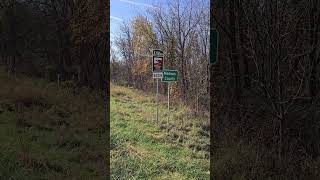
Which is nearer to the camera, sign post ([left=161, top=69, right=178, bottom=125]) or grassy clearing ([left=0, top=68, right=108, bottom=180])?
grassy clearing ([left=0, top=68, right=108, bottom=180])

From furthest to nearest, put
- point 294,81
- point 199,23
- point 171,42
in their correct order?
point 171,42 → point 199,23 → point 294,81

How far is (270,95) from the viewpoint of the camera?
8.01 m

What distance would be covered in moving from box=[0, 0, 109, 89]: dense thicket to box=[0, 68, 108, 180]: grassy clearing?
3439 millimetres

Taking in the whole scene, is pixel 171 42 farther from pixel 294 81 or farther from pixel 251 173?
pixel 251 173

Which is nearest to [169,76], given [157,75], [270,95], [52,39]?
[157,75]

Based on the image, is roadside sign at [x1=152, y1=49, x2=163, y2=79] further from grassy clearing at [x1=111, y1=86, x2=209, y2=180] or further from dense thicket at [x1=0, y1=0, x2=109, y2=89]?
dense thicket at [x1=0, y1=0, x2=109, y2=89]

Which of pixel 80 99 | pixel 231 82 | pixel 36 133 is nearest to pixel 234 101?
pixel 231 82

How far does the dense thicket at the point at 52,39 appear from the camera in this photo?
21.3 m

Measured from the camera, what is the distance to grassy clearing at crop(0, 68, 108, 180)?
7.32 metres

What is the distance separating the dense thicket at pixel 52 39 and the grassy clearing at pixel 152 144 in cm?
1007

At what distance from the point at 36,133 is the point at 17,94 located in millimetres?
6207

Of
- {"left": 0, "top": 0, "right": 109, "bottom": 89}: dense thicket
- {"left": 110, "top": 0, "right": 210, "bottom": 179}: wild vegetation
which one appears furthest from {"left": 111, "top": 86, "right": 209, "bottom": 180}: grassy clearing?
{"left": 0, "top": 0, "right": 109, "bottom": 89}: dense thicket

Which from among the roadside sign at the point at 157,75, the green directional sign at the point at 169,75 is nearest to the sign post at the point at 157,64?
the roadside sign at the point at 157,75

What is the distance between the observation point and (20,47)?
31.0 metres
